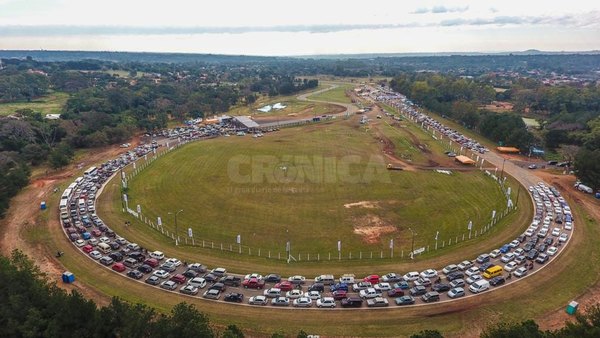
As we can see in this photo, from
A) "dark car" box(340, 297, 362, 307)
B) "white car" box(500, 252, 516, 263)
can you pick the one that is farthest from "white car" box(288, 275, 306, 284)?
"white car" box(500, 252, 516, 263)

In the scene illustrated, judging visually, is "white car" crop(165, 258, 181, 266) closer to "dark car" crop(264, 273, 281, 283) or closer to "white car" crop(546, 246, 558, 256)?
"dark car" crop(264, 273, 281, 283)

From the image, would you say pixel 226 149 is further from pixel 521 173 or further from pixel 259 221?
pixel 521 173

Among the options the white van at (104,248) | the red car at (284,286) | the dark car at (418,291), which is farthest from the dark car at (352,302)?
the white van at (104,248)

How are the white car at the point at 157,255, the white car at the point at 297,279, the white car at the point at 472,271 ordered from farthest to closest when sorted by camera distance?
the white car at the point at 157,255, the white car at the point at 472,271, the white car at the point at 297,279

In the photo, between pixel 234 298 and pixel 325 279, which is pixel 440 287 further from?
pixel 234 298

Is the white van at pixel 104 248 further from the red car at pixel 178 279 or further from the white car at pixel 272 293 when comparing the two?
the white car at pixel 272 293
